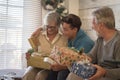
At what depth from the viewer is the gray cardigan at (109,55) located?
6.02ft

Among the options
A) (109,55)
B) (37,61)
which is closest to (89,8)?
(37,61)

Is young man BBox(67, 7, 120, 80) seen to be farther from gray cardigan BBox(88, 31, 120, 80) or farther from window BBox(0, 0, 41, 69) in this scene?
window BBox(0, 0, 41, 69)

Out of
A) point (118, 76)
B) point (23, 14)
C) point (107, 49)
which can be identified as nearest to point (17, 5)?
point (23, 14)

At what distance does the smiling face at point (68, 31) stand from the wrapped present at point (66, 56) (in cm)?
46

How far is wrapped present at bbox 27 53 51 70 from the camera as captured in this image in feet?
8.16

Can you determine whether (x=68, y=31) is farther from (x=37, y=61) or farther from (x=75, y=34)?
(x=37, y=61)

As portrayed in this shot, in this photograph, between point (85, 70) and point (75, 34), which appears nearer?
point (85, 70)

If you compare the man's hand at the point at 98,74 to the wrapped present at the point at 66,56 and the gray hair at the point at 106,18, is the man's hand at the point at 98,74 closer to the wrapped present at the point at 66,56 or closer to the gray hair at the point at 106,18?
the wrapped present at the point at 66,56

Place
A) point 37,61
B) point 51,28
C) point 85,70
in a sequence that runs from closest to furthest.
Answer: point 85,70 → point 37,61 → point 51,28

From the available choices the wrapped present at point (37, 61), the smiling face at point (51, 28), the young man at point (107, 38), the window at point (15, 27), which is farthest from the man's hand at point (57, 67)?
the window at point (15, 27)

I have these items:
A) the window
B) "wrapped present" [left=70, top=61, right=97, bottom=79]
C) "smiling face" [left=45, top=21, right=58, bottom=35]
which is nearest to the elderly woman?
"smiling face" [left=45, top=21, right=58, bottom=35]

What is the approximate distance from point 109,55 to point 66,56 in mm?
378

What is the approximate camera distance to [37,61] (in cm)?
254

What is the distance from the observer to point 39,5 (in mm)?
4016
